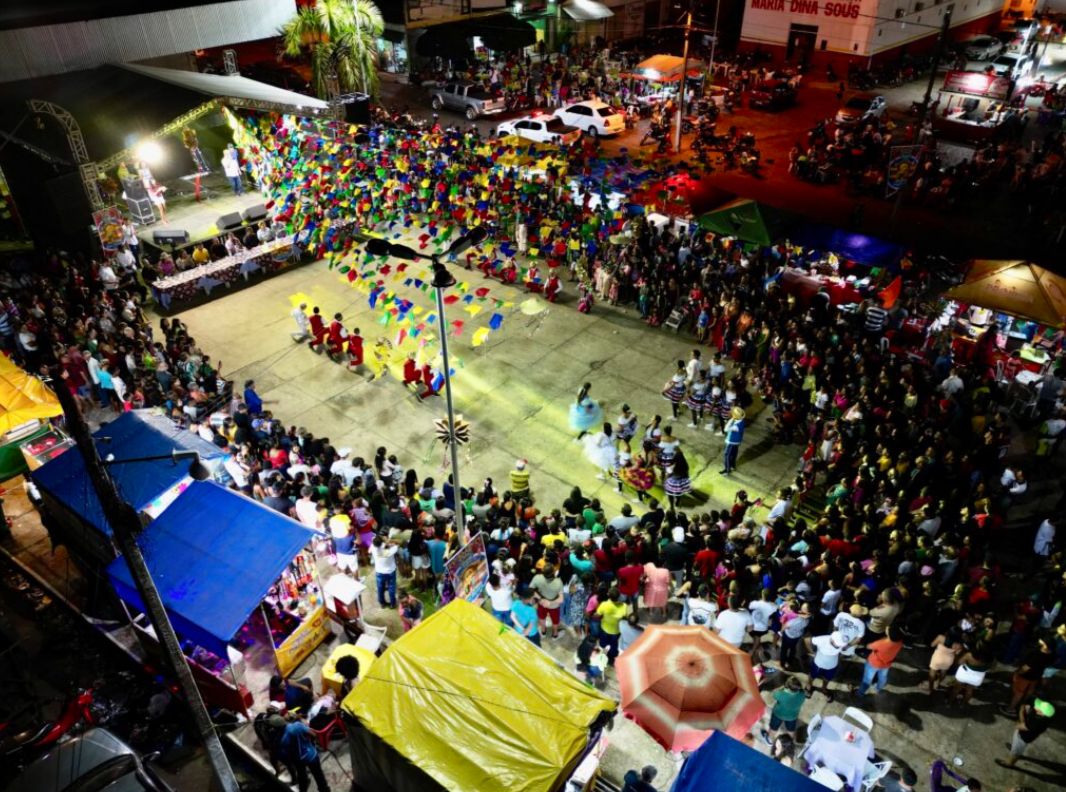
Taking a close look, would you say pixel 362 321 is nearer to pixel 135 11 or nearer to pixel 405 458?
pixel 405 458

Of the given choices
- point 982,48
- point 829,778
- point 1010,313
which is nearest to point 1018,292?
point 1010,313

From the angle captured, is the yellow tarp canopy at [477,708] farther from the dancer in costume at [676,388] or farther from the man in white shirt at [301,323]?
the man in white shirt at [301,323]

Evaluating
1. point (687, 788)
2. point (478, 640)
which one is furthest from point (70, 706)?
point (687, 788)

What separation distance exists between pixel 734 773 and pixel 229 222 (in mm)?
21563

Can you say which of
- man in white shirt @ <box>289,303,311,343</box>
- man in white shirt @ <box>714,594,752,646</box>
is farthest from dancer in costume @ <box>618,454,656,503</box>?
man in white shirt @ <box>289,303,311,343</box>

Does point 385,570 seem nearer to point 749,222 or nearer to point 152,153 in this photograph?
point 749,222

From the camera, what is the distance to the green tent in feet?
57.0

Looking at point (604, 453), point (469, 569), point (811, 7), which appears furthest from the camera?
point (811, 7)

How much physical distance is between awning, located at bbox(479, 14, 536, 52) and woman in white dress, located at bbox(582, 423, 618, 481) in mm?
28321

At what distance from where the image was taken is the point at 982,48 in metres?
39.6

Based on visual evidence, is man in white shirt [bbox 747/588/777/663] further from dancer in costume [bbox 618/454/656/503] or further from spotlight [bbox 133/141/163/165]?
spotlight [bbox 133/141/163/165]

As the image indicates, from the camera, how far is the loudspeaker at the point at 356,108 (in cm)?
2488

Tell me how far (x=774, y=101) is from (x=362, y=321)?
23462 millimetres

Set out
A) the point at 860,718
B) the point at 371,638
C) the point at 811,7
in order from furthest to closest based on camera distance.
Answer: the point at 811,7 → the point at 371,638 → the point at 860,718
